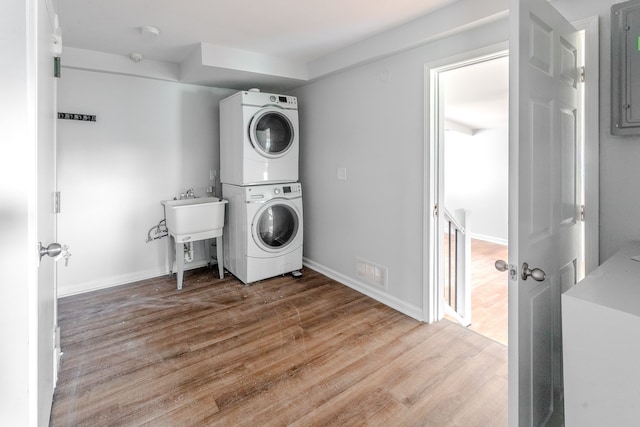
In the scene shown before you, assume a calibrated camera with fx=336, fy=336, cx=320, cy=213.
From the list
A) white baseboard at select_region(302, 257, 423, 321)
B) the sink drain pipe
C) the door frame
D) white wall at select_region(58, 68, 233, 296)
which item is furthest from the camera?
the sink drain pipe

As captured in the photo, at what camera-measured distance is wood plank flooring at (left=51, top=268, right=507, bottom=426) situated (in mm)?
1626

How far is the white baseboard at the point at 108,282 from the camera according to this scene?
120 inches

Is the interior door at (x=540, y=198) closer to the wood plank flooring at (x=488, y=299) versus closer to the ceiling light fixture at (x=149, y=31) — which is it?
the wood plank flooring at (x=488, y=299)

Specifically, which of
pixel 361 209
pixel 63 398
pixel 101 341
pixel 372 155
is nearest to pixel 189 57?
pixel 372 155

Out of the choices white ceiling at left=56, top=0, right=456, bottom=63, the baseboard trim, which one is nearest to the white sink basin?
white ceiling at left=56, top=0, right=456, bottom=63

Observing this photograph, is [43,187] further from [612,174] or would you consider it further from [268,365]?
[612,174]

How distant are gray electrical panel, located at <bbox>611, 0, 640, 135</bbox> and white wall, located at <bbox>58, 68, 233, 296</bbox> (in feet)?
11.1

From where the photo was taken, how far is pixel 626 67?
55.1 inches

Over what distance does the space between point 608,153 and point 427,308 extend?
4.83ft

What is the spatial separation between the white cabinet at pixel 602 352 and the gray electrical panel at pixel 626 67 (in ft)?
2.53

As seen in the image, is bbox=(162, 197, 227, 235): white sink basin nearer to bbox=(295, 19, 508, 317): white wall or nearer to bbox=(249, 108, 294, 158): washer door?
bbox=(249, 108, 294, 158): washer door

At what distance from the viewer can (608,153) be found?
1522mm

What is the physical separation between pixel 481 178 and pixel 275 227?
183 inches

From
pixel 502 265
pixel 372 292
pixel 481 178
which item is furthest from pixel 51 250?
pixel 481 178
